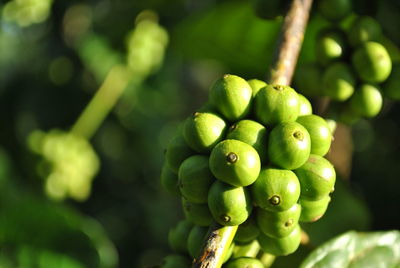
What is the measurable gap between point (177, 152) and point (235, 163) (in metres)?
0.24

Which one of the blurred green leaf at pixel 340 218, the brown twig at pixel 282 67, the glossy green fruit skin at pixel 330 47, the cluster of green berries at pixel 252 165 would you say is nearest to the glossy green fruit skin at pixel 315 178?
the cluster of green berries at pixel 252 165

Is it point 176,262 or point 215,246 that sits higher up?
point 215,246

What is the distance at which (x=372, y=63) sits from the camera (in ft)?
6.17

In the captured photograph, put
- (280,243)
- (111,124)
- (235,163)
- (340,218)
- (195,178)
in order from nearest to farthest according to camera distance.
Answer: (235,163) → (195,178) → (280,243) → (340,218) → (111,124)

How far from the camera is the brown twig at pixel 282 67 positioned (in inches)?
54.4

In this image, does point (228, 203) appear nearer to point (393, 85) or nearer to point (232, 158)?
point (232, 158)

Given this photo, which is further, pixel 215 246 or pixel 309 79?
pixel 309 79

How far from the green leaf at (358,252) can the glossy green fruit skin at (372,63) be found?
1.77 feet

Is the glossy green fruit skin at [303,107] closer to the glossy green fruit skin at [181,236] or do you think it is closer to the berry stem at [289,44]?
the berry stem at [289,44]

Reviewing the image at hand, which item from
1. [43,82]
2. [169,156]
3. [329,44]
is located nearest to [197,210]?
[169,156]

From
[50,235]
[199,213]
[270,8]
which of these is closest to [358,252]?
[199,213]

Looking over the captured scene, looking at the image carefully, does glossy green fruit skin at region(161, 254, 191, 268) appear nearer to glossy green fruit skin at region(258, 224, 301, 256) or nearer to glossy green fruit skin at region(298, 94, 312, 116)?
glossy green fruit skin at region(258, 224, 301, 256)

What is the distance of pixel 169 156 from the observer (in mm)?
1588

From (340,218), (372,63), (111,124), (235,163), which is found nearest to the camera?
(235,163)
